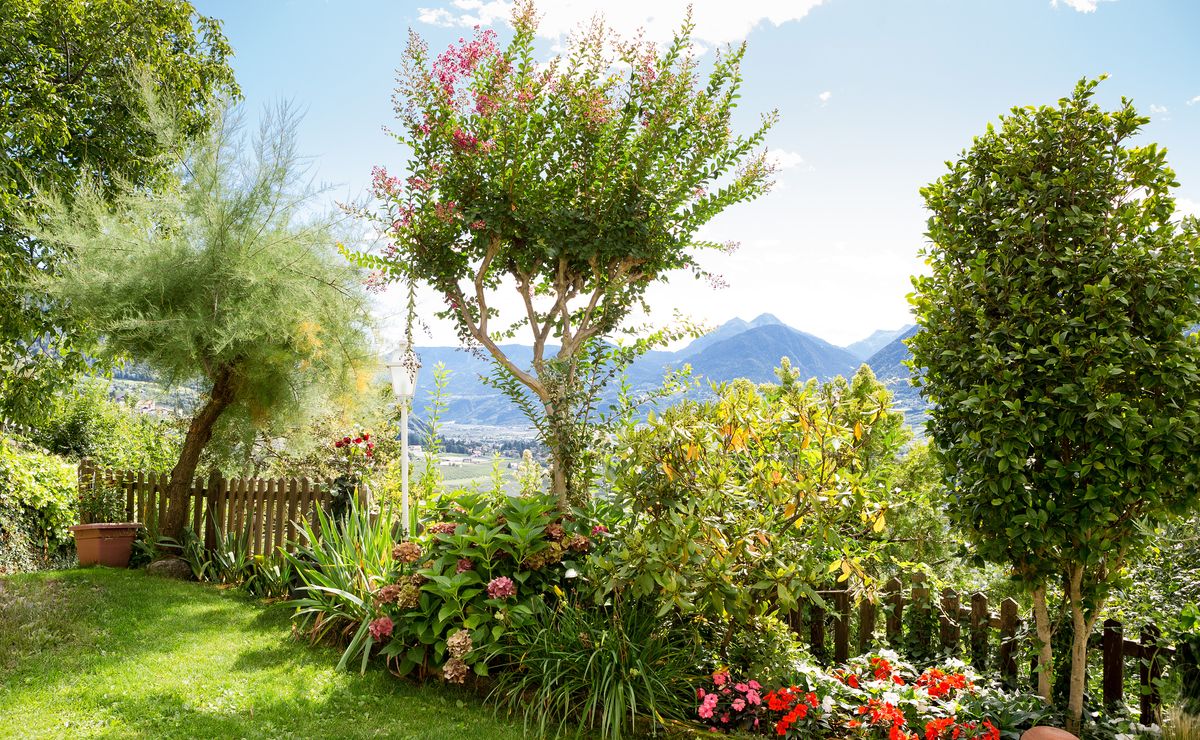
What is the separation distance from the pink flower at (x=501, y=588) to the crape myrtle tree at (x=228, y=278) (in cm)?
376

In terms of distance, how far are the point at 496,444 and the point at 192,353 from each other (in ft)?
10.8

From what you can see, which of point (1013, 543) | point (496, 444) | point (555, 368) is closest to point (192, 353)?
point (496, 444)

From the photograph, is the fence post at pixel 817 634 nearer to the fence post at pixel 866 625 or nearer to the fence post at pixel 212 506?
the fence post at pixel 866 625

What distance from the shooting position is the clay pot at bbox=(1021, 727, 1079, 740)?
2.91m

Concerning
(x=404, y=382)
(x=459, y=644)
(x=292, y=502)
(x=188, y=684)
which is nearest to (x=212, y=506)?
(x=292, y=502)

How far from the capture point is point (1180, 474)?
3.08 meters

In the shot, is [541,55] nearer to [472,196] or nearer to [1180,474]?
[472,196]

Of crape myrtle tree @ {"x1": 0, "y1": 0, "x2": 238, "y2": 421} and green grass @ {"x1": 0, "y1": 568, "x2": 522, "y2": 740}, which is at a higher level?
crape myrtle tree @ {"x1": 0, "y1": 0, "x2": 238, "y2": 421}

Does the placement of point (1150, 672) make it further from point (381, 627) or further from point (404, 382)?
point (404, 382)

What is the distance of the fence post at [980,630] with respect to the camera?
387cm

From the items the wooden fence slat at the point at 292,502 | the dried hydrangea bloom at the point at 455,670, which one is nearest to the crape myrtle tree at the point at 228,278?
the wooden fence slat at the point at 292,502

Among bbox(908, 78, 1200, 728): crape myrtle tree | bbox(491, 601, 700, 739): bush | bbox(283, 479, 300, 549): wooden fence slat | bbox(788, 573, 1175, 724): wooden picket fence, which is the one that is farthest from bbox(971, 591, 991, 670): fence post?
bbox(283, 479, 300, 549): wooden fence slat

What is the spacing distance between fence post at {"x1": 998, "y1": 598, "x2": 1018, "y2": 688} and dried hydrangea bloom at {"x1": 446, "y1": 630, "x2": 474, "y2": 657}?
9.72 ft

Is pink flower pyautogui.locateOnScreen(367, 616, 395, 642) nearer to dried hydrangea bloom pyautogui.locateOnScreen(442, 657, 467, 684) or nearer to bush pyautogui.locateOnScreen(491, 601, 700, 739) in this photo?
dried hydrangea bloom pyautogui.locateOnScreen(442, 657, 467, 684)
